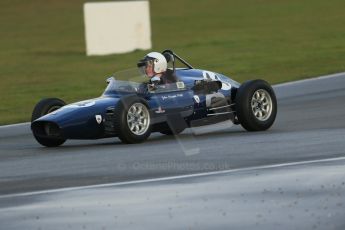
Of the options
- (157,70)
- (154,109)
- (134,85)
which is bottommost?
(154,109)

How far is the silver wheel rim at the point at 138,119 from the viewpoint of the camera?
12.0 m

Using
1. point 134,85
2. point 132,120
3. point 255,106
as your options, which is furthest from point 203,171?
point 255,106

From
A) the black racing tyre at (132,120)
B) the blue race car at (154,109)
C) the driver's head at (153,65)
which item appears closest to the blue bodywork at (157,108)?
the blue race car at (154,109)

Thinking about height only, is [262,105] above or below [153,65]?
below

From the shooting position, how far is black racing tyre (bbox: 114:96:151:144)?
11797 millimetres

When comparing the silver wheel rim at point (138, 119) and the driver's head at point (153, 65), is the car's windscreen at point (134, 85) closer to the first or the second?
the driver's head at point (153, 65)

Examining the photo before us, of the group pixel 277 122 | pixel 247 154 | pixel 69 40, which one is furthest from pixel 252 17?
pixel 247 154

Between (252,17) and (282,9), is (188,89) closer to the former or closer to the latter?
(252,17)

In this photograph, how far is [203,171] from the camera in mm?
9641

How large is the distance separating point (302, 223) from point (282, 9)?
31497 millimetres

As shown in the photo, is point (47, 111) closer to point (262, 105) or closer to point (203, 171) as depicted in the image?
point (262, 105)

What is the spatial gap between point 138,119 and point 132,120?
87mm

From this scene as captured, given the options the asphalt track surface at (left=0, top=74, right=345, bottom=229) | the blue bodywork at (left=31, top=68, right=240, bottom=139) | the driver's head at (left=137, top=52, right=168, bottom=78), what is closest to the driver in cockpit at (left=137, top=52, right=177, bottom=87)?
the driver's head at (left=137, top=52, right=168, bottom=78)

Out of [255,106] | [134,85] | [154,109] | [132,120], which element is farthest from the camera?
[255,106]
